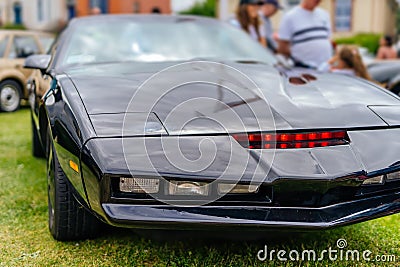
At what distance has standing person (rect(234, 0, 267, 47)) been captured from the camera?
18.2ft

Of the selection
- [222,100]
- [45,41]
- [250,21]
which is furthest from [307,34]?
[45,41]

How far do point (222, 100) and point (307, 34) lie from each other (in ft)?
10.2

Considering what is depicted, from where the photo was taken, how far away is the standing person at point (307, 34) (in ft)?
16.9

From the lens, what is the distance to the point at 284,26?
17.2 ft

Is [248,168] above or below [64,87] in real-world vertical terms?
below

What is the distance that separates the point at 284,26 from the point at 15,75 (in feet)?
16.7

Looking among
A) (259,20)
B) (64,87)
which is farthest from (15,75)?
(64,87)

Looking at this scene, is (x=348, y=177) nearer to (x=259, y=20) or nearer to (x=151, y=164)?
(x=151, y=164)

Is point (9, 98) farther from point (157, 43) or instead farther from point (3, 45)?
point (157, 43)

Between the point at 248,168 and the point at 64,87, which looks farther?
the point at 64,87

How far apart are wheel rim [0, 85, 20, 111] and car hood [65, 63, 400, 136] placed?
20.2 feet

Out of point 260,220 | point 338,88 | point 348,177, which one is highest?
point 338,88

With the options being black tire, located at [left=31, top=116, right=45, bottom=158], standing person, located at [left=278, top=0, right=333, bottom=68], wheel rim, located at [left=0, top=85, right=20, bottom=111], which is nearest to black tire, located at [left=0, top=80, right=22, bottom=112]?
wheel rim, located at [left=0, top=85, right=20, bottom=111]

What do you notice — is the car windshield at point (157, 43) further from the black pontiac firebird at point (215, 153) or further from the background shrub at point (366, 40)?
→ the background shrub at point (366, 40)
